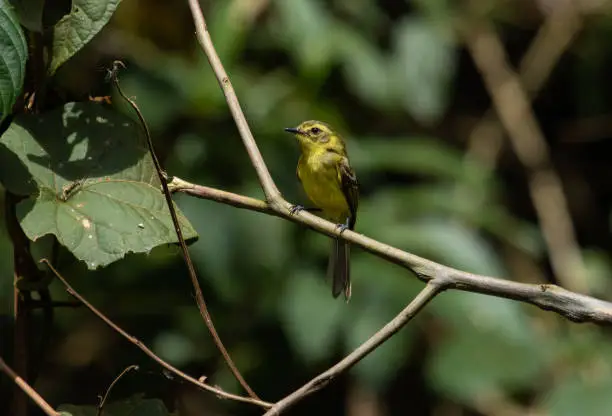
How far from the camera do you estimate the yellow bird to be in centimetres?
308

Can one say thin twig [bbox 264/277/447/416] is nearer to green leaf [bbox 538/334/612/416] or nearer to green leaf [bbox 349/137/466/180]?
green leaf [bbox 538/334/612/416]

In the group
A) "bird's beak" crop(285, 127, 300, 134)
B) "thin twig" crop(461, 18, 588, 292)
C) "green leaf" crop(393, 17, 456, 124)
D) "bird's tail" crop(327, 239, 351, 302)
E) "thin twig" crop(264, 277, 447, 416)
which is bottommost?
"thin twig" crop(264, 277, 447, 416)

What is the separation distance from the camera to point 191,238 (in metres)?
1.67

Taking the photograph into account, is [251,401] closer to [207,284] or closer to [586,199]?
[207,284]

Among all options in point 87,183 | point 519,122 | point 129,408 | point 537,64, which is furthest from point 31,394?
point 537,64

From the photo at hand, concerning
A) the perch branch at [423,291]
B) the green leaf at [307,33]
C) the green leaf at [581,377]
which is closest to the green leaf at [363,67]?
the green leaf at [307,33]

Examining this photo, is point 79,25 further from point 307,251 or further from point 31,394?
point 307,251

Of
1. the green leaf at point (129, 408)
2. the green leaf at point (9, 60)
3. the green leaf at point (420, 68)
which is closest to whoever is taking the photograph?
the green leaf at point (9, 60)

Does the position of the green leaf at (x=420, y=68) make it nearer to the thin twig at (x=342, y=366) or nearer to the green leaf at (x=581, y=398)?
the green leaf at (x=581, y=398)

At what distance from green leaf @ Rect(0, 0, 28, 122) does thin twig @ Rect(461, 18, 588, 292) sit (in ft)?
11.5

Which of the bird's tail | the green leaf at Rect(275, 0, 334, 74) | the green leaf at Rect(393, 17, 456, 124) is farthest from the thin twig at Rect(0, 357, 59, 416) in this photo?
the green leaf at Rect(393, 17, 456, 124)

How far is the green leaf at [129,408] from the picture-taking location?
168 cm

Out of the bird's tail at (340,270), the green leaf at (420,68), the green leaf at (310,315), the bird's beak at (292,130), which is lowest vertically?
the green leaf at (310,315)

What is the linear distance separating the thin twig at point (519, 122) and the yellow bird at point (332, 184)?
1.88 metres
